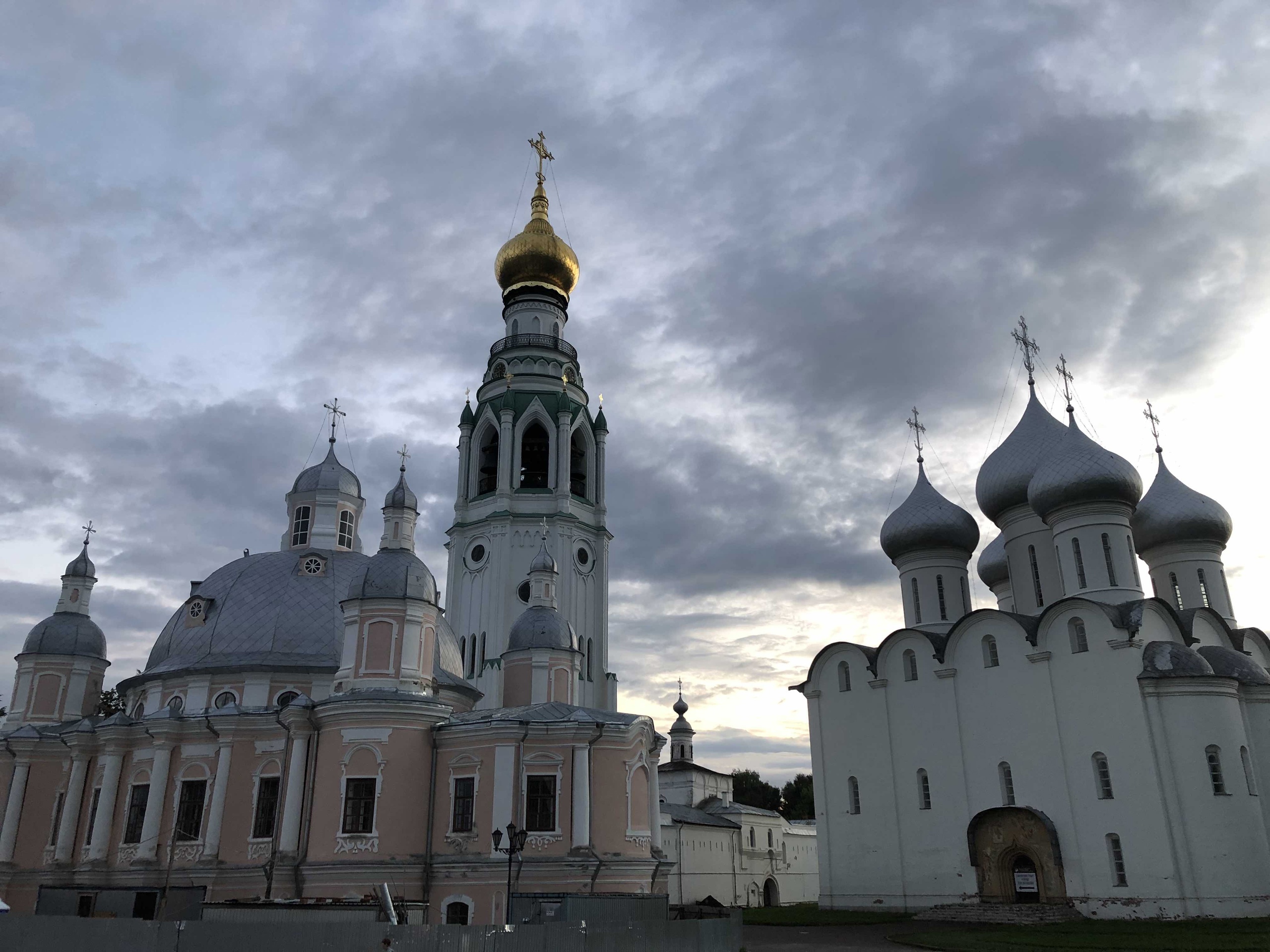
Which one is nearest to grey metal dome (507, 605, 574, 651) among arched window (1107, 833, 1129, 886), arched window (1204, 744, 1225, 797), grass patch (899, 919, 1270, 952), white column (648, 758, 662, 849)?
white column (648, 758, 662, 849)

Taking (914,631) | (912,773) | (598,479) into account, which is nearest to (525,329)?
(598,479)

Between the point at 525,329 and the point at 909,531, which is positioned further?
the point at 525,329

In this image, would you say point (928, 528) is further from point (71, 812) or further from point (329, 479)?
point (71, 812)

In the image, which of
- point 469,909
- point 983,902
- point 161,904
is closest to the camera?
point 161,904

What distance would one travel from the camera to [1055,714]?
88.2 ft

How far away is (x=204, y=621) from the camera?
1133 inches

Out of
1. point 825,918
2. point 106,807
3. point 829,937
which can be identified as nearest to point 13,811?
point 106,807

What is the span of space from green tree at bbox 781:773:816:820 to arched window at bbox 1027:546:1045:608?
1799 inches

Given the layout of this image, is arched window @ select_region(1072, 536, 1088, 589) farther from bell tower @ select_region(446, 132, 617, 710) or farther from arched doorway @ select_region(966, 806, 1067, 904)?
bell tower @ select_region(446, 132, 617, 710)

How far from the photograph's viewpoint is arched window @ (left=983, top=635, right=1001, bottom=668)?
2877 centimetres

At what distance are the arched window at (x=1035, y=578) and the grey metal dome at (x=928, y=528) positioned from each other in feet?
6.49

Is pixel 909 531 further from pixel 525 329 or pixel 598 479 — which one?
pixel 525 329

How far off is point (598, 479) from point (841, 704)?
13683mm

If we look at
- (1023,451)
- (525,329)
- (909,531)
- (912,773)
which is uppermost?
(525,329)
